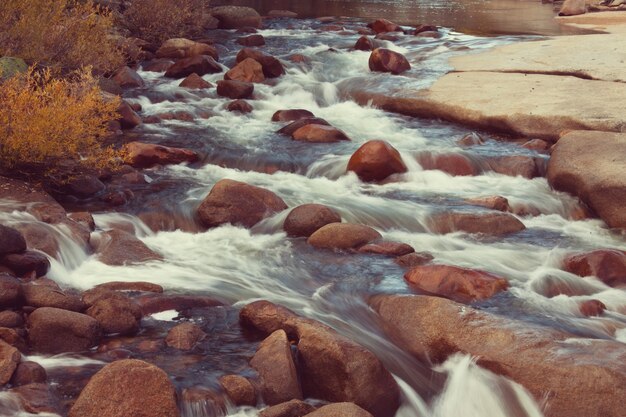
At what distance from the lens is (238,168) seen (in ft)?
32.9

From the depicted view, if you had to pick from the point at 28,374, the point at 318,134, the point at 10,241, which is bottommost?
the point at 318,134

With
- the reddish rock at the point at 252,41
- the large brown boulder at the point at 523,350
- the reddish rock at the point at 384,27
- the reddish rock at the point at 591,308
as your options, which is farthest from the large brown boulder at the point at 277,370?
the reddish rock at the point at 384,27

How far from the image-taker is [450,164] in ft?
32.8

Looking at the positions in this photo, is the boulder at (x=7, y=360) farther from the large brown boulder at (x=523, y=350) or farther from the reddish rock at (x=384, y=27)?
the reddish rock at (x=384, y=27)

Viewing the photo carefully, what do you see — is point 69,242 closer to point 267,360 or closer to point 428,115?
point 267,360

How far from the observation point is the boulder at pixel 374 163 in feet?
31.3

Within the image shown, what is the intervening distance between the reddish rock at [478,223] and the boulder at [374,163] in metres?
1.45

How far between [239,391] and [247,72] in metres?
10.4

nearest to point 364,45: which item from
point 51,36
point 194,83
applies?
A: point 194,83

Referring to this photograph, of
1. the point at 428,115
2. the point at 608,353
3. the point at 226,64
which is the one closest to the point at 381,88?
the point at 428,115

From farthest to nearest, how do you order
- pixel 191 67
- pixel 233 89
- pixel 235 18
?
pixel 235 18 < pixel 191 67 < pixel 233 89

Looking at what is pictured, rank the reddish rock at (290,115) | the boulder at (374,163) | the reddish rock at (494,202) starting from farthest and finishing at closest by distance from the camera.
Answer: the reddish rock at (290,115) → the boulder at (374,163) → the reddish rock at (494,202)

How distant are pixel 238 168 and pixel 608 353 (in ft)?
18.9

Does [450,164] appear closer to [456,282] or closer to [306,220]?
[306,220]
